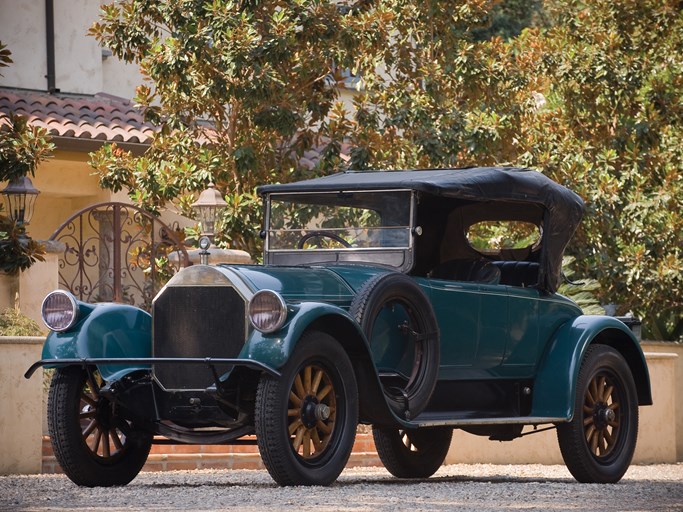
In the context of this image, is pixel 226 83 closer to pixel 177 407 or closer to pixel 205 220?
pixel 205 220

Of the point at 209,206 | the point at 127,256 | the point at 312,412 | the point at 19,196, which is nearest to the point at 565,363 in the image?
the point at 312,412

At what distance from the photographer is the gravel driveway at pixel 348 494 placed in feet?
23.1

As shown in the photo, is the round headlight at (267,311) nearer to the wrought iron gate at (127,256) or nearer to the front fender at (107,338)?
the front fender at (107,338)

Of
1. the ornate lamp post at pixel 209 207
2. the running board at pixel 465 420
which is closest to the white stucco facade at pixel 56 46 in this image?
the ornate lamp post at pixel 209 207

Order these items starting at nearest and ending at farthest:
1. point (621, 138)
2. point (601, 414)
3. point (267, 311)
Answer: point (267, 311) → point (601, 414) → point (621, 138)

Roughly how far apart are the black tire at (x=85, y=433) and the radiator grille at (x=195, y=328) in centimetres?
48

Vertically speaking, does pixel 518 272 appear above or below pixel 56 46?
below

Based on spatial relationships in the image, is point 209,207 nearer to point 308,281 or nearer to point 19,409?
point 19,409

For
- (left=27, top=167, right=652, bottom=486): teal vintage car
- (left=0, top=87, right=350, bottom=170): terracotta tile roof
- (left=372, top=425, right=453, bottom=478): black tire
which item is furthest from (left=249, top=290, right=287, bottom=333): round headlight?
(left=0, top=87, right=350, bottom=170): terracotta tile roof

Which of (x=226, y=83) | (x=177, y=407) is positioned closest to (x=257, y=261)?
(x=226, y=83)

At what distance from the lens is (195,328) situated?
830 centimetres

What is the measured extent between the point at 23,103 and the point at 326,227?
9.69 meters

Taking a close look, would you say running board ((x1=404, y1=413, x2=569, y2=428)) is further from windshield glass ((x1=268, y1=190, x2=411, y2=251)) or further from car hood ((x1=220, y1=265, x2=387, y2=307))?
windshield glass ((x1=268, y1=190, x2=411, y2=251))

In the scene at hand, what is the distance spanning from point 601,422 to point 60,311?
395 centimetres
